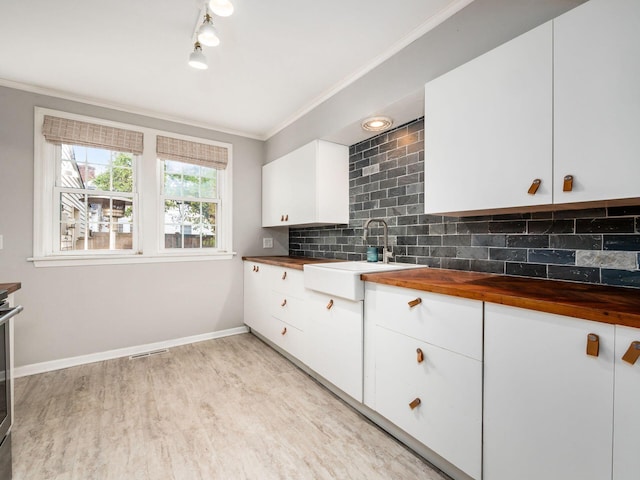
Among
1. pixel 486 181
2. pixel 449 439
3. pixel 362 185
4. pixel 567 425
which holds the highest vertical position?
pixel 362 185

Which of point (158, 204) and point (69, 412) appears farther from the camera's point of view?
point (158, 204)

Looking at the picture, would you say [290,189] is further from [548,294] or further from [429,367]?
[548,294]

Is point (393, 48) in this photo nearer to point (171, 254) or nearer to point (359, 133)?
point (359, 133)

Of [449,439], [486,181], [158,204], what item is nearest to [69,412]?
[158,204]

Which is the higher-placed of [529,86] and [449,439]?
[529,86]

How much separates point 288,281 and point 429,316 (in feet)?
4.83

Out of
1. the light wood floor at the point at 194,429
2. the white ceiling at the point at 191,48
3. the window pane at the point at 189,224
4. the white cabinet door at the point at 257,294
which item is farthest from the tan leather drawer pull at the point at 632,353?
the window pane at the point at 189,224

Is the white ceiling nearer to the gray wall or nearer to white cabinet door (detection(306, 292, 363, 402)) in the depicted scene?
the gray wall

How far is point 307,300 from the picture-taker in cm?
239

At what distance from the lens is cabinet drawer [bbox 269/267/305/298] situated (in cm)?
250

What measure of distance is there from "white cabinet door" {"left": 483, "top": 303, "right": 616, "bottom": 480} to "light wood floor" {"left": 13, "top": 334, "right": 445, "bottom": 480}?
0.51m

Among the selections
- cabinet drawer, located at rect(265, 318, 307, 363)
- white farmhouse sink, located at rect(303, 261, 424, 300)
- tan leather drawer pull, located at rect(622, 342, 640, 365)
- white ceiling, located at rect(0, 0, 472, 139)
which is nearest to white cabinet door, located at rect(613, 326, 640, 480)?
tan leather drawer pull, located at rect(622, 342, 640, 365)

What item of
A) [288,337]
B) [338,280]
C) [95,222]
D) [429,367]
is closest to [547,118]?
[429,367]

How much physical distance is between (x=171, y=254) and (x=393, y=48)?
111 inches
